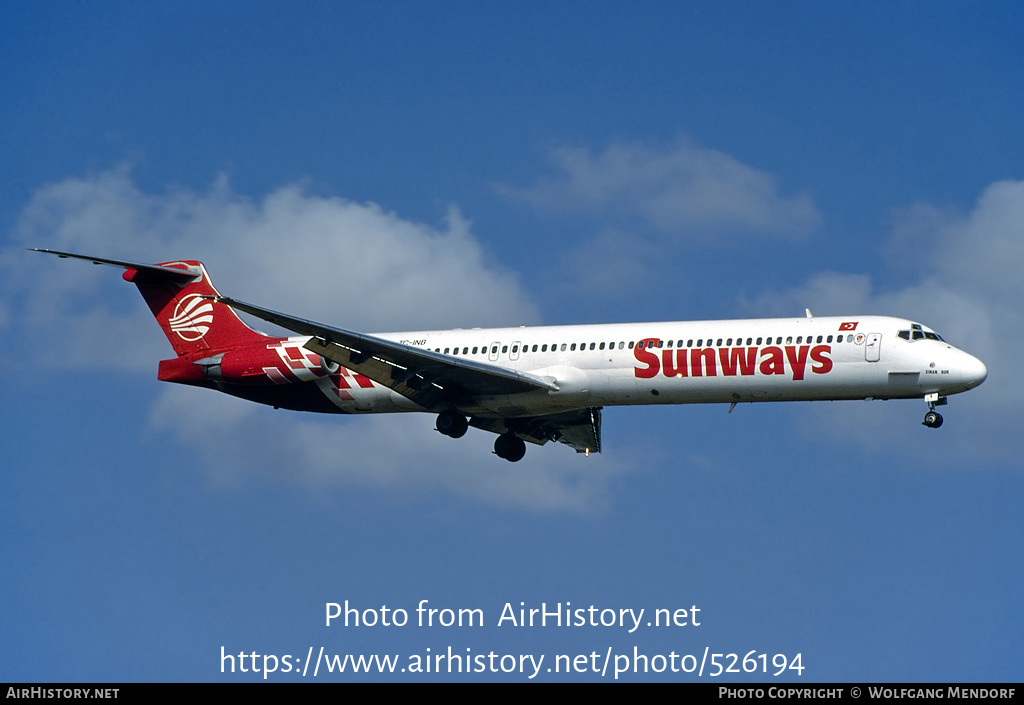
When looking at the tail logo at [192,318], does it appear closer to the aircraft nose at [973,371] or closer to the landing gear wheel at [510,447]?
the landing gear wheel at [510,447]

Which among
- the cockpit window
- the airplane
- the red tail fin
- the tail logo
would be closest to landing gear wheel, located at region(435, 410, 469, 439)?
the airplane

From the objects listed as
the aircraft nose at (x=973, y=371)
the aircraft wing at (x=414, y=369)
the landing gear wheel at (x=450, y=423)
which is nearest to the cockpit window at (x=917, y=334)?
the aircraft nose at (x=973, y=371)

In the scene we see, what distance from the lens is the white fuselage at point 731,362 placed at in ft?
146

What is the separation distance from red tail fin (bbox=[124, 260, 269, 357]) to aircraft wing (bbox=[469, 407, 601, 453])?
8.92 m

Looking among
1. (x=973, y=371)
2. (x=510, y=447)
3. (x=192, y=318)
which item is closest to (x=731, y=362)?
(x=973, y=371)

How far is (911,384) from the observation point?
44.5 metres

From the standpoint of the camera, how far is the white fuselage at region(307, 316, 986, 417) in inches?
1756

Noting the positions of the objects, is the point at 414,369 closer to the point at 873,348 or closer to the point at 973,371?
the point at 873,348

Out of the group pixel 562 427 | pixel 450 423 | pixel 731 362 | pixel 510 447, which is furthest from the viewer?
pixel 510 447

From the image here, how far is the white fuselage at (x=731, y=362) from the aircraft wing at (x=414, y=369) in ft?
2.07

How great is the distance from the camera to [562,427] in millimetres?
53344

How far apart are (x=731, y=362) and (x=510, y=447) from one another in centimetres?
1098

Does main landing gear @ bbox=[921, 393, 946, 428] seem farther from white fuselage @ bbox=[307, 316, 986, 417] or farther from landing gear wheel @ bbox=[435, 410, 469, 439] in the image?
landing gear wheel @ bbox=[435, 410, 469, 439]
